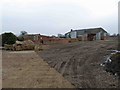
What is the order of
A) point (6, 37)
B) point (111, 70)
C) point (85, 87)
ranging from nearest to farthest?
point (85, 87) → point (111, 70) → point (6, 37)

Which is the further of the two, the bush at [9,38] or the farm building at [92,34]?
the farm building at [92,34]

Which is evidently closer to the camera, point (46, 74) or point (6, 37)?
point (46, 74)

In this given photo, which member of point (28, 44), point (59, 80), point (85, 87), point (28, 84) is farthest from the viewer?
point (28, 44)

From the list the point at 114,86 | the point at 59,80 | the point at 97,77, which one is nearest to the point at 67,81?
the point at 59,80

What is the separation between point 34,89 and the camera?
950 centimetres

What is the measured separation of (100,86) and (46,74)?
4.05 meters

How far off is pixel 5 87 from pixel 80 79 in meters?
3.20

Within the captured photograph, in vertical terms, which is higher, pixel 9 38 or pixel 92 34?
pixel 92 34

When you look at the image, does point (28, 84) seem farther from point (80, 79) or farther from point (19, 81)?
point (80, 79)

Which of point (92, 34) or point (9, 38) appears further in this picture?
point (92, 34)

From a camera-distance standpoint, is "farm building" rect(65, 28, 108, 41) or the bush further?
"farm building" rect(65, 28, 108, 41)

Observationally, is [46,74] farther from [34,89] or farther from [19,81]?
[34,89]

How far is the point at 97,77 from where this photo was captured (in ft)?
37.6

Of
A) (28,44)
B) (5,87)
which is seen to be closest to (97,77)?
(5,87)
